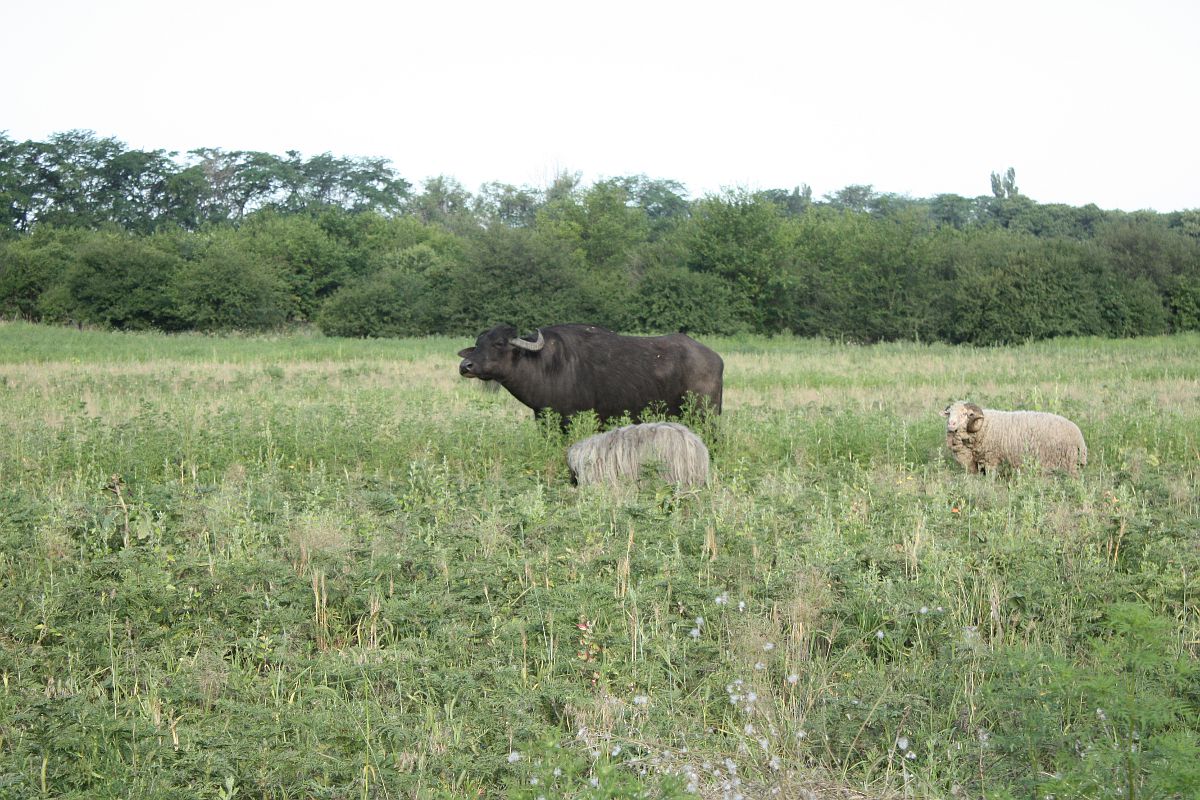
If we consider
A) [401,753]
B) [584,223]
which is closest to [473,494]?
[401,753]

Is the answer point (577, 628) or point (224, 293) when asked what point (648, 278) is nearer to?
point (224, 293)

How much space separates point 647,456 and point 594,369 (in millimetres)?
3510

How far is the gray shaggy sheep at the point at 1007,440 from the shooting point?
10.5 metres

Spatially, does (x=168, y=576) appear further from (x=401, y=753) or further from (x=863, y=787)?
(x=863, y=787)

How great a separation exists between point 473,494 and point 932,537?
360cm

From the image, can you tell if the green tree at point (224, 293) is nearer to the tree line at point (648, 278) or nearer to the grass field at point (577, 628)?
the tree line at point (648, 278)

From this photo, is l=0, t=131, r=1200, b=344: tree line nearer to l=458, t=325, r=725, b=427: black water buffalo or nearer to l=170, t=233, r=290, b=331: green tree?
l=170, t=233, r=290, b=331: green tree

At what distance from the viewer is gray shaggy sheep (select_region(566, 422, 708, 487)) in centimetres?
899

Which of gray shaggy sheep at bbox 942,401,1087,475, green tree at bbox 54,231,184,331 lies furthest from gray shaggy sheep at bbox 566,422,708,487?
green tree at bbox 54,231,184,331

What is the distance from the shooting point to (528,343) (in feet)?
38.4

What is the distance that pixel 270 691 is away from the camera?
16.4 ft

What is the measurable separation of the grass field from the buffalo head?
4.09 ft

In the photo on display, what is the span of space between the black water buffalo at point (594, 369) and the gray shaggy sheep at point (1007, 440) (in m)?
3.03

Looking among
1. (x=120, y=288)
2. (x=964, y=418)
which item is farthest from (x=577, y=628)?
(x=120, y=288)
